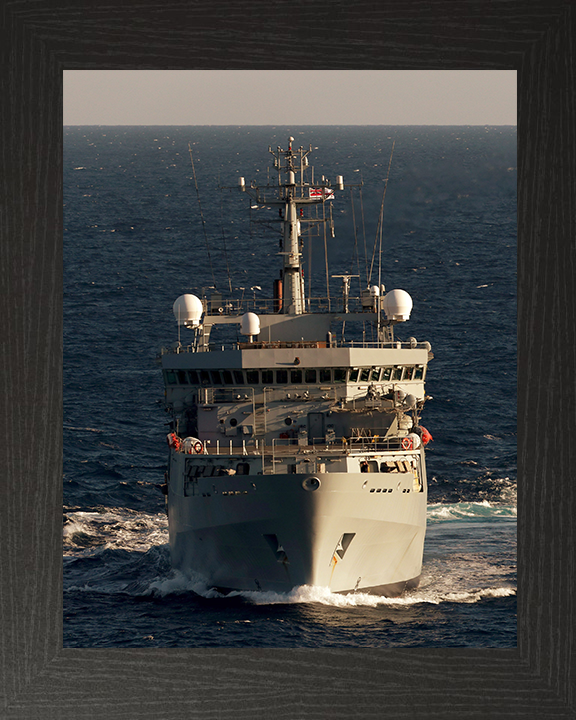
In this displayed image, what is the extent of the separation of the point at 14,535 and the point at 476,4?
6171 millimetres

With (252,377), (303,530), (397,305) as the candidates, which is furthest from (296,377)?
(303,530)

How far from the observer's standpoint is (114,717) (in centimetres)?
953

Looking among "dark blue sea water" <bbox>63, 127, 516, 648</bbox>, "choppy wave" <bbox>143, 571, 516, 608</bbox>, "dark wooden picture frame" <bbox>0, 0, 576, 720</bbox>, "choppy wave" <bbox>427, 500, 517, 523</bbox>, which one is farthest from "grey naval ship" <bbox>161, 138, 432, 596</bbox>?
"dark wooden picture frame" <bbox>0, 0, 576, 720</bbox>

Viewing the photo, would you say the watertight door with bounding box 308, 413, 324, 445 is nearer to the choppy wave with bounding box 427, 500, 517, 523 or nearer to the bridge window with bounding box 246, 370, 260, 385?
the bridge window with bounding box 246, 370, 260, 385

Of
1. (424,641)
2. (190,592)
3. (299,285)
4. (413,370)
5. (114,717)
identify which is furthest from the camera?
(299,285)

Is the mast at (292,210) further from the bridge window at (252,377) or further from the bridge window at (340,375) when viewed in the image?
the bridge window at (252,377)

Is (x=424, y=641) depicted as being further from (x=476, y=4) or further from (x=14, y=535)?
(x=476, y=4)

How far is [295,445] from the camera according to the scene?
2430 cm

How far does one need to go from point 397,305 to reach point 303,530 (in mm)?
6984

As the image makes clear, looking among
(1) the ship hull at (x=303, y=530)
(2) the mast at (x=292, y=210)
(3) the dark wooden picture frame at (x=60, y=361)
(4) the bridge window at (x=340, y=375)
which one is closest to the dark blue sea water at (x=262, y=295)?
(1) the ship hull at (x=303, y=530)

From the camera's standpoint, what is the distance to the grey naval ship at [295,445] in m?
21.6

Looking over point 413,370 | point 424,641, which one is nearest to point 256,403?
point 413,370

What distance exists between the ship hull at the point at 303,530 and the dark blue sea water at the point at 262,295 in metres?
0.45

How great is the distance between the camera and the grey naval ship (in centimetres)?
2164
